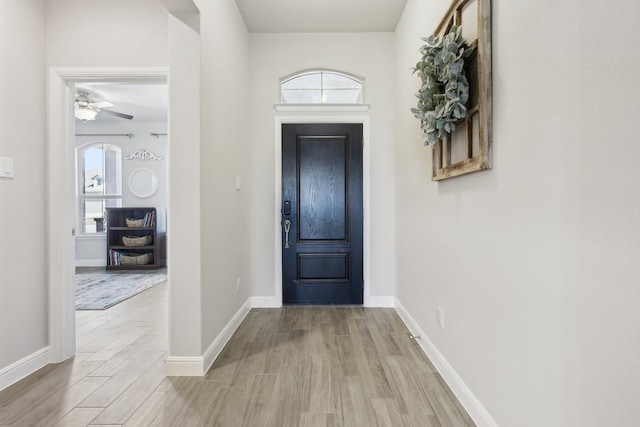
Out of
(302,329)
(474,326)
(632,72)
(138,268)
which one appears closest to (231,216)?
(302,329)

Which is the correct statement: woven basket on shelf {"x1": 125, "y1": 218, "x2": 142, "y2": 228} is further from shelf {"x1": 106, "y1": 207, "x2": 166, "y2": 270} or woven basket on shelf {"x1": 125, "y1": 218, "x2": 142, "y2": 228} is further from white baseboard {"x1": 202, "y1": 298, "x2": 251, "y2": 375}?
white baseboard {"x1": 202, "y1": 298, "x2": 251, "y2": 375}

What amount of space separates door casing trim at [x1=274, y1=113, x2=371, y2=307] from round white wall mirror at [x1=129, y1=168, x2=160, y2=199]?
3.75 m

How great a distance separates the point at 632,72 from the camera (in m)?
0.80

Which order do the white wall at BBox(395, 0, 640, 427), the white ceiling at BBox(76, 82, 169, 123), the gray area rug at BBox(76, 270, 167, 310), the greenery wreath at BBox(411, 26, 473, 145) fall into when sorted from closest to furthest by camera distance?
the white wall at BBox(395, 0, 640, 427), the greenery wreath at BBox(411, 26, 473, 145), the gray area rug at BBox(76, 270, 167, 310), the white ceiling at BBox(76, 82, 169, 123)

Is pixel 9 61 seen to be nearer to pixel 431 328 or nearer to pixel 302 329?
pixel 302 329

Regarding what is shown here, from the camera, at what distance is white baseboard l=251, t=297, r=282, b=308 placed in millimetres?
3637

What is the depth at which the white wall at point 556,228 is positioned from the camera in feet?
2.74

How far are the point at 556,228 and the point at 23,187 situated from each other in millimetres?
2861

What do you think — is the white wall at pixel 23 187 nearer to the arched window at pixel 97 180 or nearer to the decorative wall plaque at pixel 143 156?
the decorative wall plaque at pixel 143 156

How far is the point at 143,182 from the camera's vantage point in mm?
6379

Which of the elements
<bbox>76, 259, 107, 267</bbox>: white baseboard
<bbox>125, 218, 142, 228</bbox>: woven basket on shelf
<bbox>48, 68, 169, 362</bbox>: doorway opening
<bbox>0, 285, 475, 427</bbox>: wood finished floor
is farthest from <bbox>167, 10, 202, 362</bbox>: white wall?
<bbox>76, 259, 107, 267</bbox>: white baseboard

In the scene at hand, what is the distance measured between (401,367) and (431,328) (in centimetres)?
35

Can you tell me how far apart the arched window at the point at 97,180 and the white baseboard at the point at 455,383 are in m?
6.22

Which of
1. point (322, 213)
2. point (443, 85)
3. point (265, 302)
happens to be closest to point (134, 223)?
point (265, 302)
